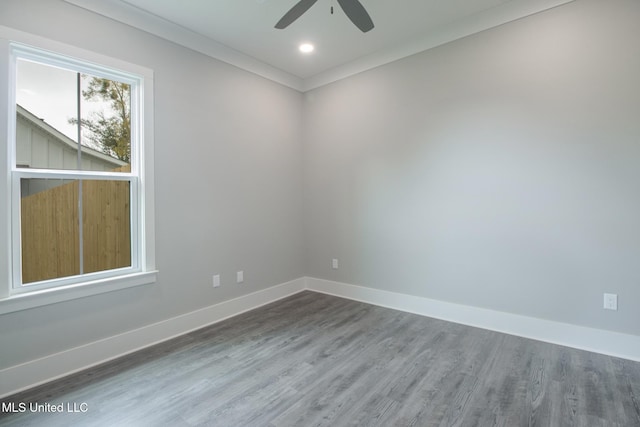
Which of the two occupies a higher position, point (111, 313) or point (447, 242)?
point (447, 242)

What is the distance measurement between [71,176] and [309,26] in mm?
2391

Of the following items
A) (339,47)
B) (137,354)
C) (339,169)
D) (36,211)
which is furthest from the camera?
(339,169)

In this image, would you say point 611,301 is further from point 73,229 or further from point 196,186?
point 73,229

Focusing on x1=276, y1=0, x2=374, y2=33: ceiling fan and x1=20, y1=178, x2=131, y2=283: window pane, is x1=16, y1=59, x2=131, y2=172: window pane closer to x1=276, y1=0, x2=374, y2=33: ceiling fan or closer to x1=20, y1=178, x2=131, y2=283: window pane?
x1=20, y1=178, x2=131, y2=283: window pane

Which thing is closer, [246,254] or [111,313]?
[111,313]

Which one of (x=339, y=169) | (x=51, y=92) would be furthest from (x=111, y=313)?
(x=339, y=169)

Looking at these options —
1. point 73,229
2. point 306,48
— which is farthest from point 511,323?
point 73,229

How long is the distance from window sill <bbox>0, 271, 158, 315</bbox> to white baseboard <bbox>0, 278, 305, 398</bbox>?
386 mm

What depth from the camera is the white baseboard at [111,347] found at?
205 cm

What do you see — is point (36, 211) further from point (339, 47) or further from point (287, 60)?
point (339, 47)

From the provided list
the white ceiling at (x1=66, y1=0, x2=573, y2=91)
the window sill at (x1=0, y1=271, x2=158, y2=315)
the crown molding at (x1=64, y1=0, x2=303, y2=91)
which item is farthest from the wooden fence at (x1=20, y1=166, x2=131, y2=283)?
the white ceiling at (x1=66, y1=0, x2=573, y2=91)

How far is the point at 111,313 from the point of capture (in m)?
2.48

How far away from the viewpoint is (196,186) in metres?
3.05

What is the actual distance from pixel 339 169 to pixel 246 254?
1.57 m
